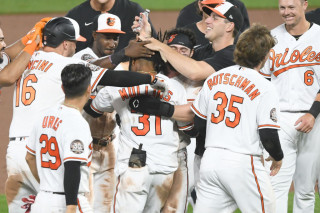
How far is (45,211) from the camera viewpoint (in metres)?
4.06

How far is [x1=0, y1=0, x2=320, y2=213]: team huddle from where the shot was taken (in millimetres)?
4172

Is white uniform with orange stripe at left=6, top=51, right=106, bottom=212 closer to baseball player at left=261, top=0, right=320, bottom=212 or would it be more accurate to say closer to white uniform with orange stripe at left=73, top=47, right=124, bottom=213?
white uniform with orange stripe at left=73, top=47, right=124, bottom=213

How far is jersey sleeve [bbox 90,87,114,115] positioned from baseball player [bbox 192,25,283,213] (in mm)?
865

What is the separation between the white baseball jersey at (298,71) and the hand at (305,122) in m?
0.18

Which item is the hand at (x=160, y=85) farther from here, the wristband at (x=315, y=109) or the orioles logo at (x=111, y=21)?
the orioles logo at (x=111, y=21)

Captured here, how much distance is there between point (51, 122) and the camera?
4102 mm

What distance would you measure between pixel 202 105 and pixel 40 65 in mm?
1319

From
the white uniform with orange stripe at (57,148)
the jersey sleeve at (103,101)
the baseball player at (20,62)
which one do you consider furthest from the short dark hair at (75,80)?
the baseball player at (20,62)

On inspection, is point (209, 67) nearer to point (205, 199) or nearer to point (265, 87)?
point (265, 87)

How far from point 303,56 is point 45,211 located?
2.88 m

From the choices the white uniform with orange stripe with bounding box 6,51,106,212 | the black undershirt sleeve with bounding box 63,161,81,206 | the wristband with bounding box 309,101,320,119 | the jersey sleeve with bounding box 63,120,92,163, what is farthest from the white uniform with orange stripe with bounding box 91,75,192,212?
the wristband with bounding box 309,101,320,119

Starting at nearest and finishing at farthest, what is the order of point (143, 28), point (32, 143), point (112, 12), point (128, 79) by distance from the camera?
point (32, 143)
point (128, 79)
point (143, 28)
point (112, 12)

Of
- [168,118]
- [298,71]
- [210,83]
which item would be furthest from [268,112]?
[298,71]

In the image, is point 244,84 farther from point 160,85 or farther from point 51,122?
point 51,122
